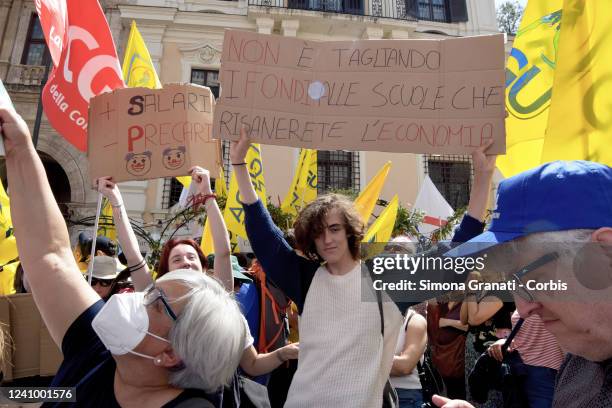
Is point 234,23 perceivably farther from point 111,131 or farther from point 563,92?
point 563,92

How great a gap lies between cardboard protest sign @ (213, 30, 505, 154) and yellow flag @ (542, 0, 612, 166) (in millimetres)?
303

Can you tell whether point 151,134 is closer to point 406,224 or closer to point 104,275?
Result: point 104,275

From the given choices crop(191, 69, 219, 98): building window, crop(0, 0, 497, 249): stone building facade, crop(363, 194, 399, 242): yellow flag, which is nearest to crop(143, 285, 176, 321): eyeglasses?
crop(363, 194, 399, 242): yellow flag

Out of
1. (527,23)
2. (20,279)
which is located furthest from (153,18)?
(527,23)

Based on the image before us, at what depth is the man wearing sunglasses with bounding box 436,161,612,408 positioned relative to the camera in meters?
0.98

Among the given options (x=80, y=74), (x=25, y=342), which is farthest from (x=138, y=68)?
(x=25, y=342)

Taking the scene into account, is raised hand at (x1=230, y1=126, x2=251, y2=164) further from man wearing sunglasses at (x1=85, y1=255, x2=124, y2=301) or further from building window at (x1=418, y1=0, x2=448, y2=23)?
building window at (x1=418, y1=0, x2=448, y2=23)

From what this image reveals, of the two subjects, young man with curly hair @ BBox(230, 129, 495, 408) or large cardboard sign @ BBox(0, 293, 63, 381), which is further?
large cardboard sign @ BBox(0, 293, 63, 381)

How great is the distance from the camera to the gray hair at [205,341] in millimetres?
1333

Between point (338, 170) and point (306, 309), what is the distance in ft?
41.2

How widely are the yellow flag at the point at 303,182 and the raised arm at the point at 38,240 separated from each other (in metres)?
6.23

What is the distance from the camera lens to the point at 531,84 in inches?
106

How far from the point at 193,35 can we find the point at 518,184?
557 inches

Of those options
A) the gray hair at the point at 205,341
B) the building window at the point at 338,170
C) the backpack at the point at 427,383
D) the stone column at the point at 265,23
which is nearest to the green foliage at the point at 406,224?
the building window at the point at 338,170
